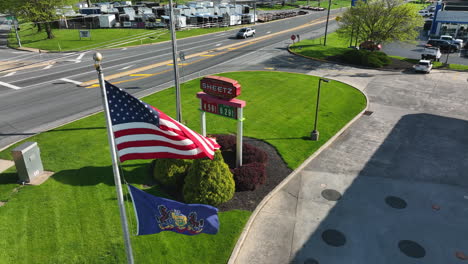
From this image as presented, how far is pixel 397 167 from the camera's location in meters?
18.4

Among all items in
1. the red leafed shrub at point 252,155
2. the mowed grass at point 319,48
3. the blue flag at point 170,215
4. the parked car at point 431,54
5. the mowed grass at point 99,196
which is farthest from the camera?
the mowed grass at point 319,48

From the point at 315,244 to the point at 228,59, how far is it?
34.6 meters

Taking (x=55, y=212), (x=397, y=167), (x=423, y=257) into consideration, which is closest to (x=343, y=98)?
(x=397, y=167)

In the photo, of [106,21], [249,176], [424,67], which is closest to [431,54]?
[424,67]

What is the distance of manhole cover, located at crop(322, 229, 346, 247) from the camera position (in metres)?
12.9

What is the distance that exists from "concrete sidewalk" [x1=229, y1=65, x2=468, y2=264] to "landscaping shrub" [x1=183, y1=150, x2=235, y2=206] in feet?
6.16

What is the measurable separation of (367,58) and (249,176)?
102 feet

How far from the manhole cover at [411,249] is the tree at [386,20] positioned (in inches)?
1323

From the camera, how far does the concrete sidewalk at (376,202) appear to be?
1249 cm

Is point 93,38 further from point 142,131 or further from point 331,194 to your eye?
point 142,131

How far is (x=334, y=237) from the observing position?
1319 cm

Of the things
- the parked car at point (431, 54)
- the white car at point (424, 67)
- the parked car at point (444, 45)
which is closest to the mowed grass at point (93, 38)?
the parked car at point (444, 45)

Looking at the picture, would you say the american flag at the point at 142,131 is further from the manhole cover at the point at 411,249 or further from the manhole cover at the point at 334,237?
the manhole cover at the point at 411,249

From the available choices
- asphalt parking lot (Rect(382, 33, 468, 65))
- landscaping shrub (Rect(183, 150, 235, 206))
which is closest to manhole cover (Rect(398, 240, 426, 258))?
landscaping shrub (Rect(183, 150, 235, 206))
